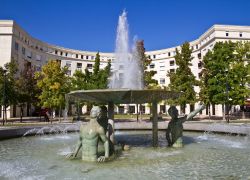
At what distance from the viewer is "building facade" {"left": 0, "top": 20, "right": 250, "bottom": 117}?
5028 centimetres

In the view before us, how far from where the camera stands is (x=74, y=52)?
79812 millimetres

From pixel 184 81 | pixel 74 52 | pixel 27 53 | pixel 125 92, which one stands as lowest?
pixel 125 92

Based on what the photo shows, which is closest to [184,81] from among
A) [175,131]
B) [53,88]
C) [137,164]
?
[53,88]

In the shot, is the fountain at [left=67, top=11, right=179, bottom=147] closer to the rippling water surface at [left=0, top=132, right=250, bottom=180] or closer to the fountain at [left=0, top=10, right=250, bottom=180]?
the fountain at [left=0, top=10, right=250, bottom=180]

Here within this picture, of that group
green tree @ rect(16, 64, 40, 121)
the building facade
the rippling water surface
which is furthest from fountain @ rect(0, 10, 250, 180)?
the building facade

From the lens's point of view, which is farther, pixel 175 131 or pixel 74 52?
pixel 74 52

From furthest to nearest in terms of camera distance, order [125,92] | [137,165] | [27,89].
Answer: [27,89]
[125,92]
[137,165]

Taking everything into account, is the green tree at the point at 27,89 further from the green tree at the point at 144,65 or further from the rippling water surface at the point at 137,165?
the rippling water surface at the point at 137,165

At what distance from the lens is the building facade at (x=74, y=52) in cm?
5028

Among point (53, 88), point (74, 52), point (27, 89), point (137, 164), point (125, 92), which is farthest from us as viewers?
point (74, 52)

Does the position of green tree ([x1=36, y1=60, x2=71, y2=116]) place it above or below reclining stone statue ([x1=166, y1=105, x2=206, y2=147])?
above

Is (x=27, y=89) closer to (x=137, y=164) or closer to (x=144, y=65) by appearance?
(x=144, y=65)

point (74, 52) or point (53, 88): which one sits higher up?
point (74, 52)

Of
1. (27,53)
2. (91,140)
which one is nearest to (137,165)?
(91,140)
